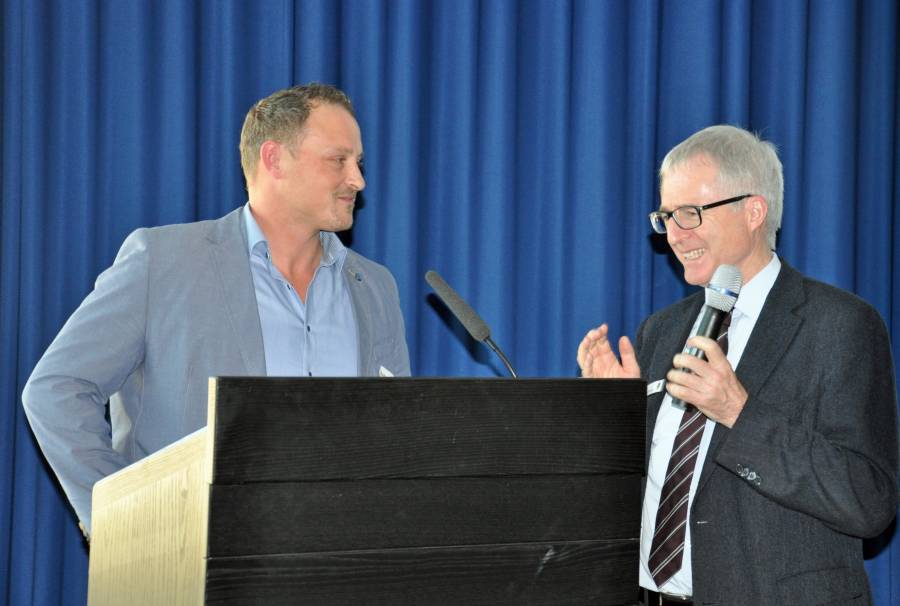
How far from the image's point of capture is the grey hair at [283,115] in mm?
2807

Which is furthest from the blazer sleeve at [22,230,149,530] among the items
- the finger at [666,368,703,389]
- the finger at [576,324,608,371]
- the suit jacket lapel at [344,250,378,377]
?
the finger at [666,368,703,389]

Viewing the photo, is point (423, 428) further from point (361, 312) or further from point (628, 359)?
point (361, 312)

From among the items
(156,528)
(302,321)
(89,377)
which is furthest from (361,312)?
(156,528)

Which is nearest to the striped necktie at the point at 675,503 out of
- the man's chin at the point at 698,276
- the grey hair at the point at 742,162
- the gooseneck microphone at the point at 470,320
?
the man's chin at the point at 698,276

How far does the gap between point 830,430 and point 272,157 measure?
1619 millimetres

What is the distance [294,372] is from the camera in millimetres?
2600

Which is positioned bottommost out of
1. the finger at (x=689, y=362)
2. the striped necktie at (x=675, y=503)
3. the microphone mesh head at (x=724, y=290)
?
the striped necktie at (x=675, y=503)

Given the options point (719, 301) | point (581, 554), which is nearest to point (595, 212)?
point (719, 301)

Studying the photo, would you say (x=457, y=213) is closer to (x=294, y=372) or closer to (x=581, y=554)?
(x=294, y=372)

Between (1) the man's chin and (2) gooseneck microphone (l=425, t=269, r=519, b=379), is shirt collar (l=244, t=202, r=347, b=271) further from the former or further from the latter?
(1) the man's chin

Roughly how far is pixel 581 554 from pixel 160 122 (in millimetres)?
2574

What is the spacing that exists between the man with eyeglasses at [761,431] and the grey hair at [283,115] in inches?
39.6

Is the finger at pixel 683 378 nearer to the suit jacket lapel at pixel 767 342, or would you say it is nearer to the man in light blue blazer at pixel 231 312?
the suit jacket lapel at pixel 767 342

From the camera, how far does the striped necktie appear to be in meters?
2.50
